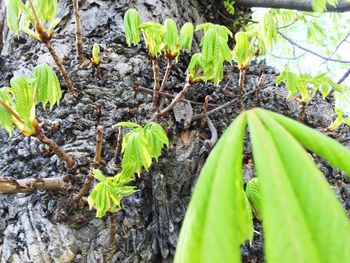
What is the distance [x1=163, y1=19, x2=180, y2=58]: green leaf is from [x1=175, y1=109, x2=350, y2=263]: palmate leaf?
56 centimetres

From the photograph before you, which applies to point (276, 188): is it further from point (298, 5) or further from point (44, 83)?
point (298, 5)

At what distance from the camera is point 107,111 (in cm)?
98

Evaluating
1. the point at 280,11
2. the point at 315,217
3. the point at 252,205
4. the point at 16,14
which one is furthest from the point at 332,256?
the point at 280,11

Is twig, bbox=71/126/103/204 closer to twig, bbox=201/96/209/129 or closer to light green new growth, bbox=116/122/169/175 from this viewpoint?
light green new growth, bbox=116/122/169/175

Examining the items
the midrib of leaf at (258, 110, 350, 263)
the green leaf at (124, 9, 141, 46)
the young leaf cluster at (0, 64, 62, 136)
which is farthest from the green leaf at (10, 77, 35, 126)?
the midrib of leaf at (258, 110, 350, 263)

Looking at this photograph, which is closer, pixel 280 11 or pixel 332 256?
pixel 332 256

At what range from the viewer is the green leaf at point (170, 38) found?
0.85 meters

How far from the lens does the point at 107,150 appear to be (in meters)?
0.88

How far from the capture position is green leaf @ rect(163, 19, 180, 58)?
33.5 inches

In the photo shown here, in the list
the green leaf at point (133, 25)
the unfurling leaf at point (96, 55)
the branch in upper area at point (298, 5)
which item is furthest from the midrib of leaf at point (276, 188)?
the branch in upper area at point (298, 5)

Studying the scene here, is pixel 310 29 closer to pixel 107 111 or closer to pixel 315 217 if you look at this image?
pixel 107 111

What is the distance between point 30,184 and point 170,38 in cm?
41

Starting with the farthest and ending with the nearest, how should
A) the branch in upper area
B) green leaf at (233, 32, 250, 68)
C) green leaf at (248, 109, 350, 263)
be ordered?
1. the branch in upper area
2. green leaf at (233, 32, 250, 68)
3. green leaf at (248, 109, 350, 263)

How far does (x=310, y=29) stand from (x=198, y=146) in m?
1.14
